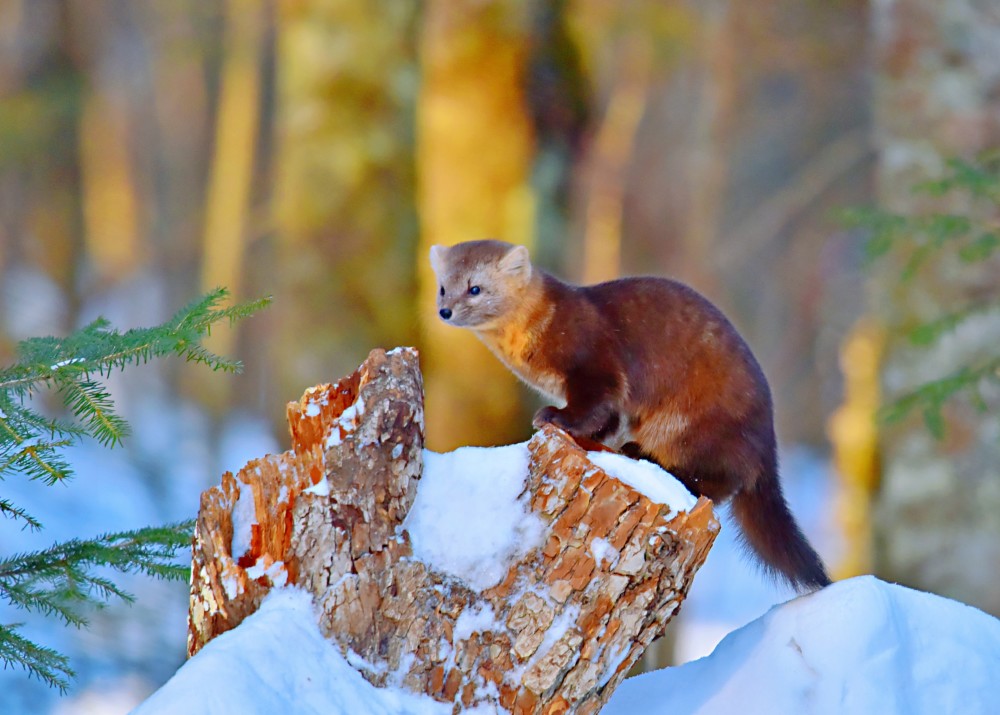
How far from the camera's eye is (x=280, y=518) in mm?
3234

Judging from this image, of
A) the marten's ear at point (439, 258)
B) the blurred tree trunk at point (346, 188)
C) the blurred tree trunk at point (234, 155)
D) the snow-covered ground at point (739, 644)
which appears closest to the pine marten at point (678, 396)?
the marten's ear at point (439, 258)

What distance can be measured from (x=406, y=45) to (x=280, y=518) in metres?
4.98

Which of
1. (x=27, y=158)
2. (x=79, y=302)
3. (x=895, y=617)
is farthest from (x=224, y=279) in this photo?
(x=895, y=617)

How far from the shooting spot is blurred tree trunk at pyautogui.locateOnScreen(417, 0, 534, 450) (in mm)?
7113

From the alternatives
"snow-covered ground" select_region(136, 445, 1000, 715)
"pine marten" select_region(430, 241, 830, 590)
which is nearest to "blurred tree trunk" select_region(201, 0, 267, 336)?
"pine marten" select_region(430, 241, 830, 590)

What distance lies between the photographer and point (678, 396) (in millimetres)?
4133

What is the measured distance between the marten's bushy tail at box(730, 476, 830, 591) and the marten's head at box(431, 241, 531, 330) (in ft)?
3.64

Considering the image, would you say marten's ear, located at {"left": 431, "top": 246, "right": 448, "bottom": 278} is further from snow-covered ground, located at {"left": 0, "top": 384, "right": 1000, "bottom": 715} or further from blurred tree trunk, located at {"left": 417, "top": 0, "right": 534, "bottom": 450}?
blurred tree trunk, located at {"left": 417, "top": 0, "right": 534, "bottom": 450}

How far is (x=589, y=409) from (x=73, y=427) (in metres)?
1.69

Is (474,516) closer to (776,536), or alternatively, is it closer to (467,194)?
(776,536)

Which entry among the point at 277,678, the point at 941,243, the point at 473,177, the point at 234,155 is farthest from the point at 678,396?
the point at 234,155

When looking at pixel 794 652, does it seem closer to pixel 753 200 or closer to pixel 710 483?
pixel 710 483

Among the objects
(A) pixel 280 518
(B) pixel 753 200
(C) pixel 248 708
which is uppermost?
(B) pixel 753 200

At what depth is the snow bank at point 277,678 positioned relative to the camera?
2689mm
